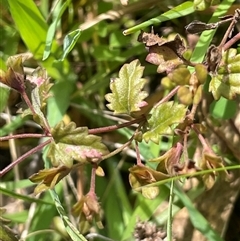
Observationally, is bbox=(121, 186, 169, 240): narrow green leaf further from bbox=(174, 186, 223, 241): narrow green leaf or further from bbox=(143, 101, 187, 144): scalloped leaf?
bbox=(143, 101, 187, 144): scalloped leaf

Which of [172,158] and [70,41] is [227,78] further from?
[70,41]

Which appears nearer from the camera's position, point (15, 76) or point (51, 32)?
point (15, 76)

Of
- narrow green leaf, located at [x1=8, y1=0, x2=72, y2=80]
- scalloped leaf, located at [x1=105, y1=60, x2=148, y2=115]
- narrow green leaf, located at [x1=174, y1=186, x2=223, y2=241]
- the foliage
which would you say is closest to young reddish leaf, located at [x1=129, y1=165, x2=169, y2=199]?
the foliage

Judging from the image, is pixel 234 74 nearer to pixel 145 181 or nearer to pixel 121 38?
pixel 145 181

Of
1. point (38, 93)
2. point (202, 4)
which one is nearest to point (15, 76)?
point (38, 93)

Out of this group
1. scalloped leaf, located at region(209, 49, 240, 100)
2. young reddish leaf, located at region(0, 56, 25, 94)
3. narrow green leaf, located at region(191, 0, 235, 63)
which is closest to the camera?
scalloped leaf, located at region(209, 49, 240, 100)

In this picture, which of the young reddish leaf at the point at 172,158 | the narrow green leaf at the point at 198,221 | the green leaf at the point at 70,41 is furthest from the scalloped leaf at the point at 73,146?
the narrow green leaf at the point at 198,221

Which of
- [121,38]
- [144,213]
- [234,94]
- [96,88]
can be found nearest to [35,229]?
[144,213]
